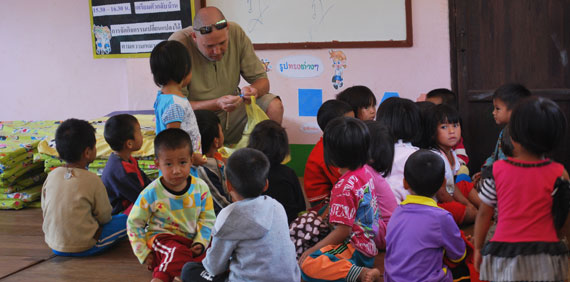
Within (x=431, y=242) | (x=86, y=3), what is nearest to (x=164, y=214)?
(x=431, y=242)

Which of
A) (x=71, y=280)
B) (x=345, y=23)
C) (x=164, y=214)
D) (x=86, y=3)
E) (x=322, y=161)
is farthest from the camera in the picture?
(x=86, y=3)

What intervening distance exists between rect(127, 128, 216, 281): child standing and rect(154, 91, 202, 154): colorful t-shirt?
231 millimetres

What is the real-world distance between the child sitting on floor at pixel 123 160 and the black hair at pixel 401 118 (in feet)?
4.35

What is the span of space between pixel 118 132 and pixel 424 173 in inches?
67.8

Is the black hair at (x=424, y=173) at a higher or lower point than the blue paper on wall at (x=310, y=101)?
lower

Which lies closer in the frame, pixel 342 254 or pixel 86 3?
pixel 342 254

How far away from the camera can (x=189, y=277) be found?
263 centimetres

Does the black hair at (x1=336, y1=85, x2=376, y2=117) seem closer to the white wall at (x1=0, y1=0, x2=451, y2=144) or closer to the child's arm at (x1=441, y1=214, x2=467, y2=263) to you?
the white wall at (x1=0, y1=0, x2=451, y2=144)

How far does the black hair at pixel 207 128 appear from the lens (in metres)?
3.34

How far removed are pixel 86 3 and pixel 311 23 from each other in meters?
2.03

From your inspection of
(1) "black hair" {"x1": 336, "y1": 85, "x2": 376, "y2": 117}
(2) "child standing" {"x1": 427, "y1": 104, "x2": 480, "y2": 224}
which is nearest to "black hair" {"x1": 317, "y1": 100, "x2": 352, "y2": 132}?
(1) "black hair" {"x1": 336, "y1": 85, "x2": 376, "y2": 117}

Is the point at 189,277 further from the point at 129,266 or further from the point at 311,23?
the point at 311,23

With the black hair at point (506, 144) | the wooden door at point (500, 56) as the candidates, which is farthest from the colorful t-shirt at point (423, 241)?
the wooden door at point (500, 56)

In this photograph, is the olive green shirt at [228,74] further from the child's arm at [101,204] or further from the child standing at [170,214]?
the child standing at [170,214]
